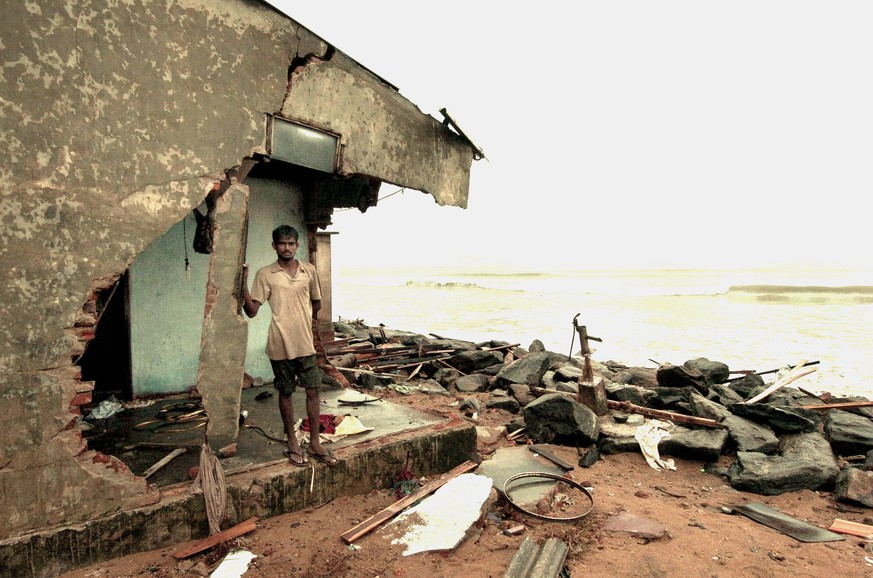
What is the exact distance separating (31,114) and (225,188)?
53.5 inches

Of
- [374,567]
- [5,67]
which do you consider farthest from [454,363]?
[5,67]

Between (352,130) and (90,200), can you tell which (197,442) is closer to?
(90,200)

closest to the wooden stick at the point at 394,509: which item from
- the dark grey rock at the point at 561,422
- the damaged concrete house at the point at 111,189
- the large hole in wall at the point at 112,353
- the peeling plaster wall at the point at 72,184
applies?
the damaged concrete house at the point at 111,189

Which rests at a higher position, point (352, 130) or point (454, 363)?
point (352, 130)

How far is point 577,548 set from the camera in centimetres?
391

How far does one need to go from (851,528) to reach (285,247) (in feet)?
19.4

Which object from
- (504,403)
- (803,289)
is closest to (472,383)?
(504,403)

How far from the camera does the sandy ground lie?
359 cm

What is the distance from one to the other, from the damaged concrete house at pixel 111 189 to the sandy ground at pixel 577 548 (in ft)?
0.83

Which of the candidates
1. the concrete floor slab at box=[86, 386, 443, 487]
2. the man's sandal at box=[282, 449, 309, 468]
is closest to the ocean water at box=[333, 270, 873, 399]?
the concrete floor slab at box=[86, 386, 443, 487]

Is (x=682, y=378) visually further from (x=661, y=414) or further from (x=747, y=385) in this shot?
(x=747, y=385)

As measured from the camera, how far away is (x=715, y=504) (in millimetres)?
5199

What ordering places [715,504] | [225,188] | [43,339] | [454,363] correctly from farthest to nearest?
[454,363], [715,504], [225,188], [43,339]

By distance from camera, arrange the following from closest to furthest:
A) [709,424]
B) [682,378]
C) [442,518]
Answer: [442,518] < [709,424] < [682,378]
